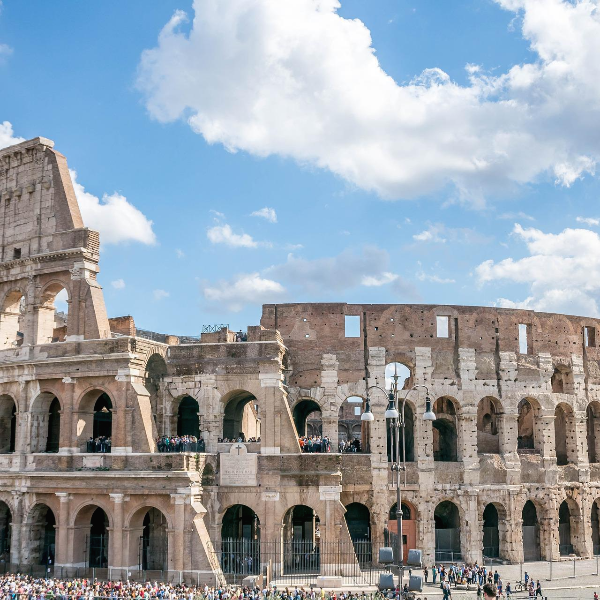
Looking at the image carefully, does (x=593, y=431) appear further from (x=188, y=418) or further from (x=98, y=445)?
(x=98, y=445)

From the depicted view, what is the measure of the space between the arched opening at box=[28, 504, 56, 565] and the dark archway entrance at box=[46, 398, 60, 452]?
298 centimetres

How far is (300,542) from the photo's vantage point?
31250mm

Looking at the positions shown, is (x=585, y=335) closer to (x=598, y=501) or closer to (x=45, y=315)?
(x=598, y=501)

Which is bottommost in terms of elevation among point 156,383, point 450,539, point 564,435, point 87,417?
point 450,539

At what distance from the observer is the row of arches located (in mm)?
31875

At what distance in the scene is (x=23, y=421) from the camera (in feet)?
113

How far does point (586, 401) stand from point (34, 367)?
27.3 m

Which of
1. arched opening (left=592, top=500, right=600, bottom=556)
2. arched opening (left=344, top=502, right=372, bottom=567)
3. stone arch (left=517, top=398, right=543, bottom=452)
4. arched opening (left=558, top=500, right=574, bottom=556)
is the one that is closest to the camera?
arched opening (left=344, top=502, right=372, bottom=567)

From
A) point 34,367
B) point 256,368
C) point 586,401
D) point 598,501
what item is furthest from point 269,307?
point 598,501

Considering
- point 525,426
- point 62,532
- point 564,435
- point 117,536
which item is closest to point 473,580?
point 564,435

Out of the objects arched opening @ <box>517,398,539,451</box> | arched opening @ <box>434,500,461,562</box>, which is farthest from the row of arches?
arched opening @ <box>517,398,539,451</box>

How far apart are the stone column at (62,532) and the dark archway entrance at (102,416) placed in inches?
204

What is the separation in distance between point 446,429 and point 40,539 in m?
20.2

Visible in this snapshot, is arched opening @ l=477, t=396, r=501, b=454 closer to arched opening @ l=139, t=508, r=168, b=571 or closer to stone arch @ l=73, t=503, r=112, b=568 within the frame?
arched opening @ l=139, t=508, r=168, b=571
